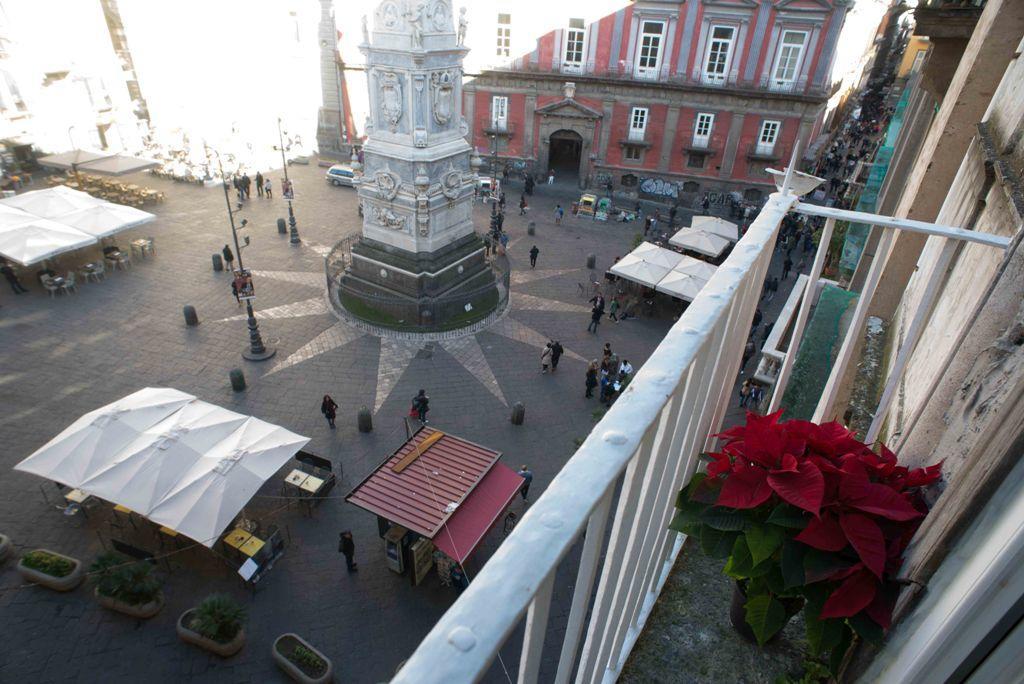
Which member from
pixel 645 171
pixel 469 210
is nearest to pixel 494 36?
pixel 645 171

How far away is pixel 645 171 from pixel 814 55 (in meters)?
9.08

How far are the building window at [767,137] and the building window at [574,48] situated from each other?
9522mm

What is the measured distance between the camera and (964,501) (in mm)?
1415

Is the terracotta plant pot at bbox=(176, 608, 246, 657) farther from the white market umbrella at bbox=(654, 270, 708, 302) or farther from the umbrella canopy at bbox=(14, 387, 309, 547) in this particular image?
the white market umbrella at bbox=(654, 270, 708, 302)

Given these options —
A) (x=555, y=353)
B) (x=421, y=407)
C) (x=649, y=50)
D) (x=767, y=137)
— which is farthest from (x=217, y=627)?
(x=767, y=137)

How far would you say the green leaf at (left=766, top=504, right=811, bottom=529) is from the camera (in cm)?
179

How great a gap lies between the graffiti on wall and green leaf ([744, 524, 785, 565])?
31.6m

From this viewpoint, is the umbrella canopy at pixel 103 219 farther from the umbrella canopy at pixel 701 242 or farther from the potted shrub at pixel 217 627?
the umbrella canopy at pixel 701 242

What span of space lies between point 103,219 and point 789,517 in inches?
985

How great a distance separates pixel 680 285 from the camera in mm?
19062

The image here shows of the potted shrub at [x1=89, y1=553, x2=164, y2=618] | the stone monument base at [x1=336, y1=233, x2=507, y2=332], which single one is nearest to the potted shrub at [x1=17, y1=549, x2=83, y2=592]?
the potted shrub at [x1=89, y1=553, x2=164, y2=618]

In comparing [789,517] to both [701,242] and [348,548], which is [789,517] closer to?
[348,548]

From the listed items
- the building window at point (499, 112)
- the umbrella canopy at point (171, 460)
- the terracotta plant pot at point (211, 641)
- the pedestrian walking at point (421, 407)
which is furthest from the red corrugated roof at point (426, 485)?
the building window at point (499, 112)

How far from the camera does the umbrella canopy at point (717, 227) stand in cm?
2369
